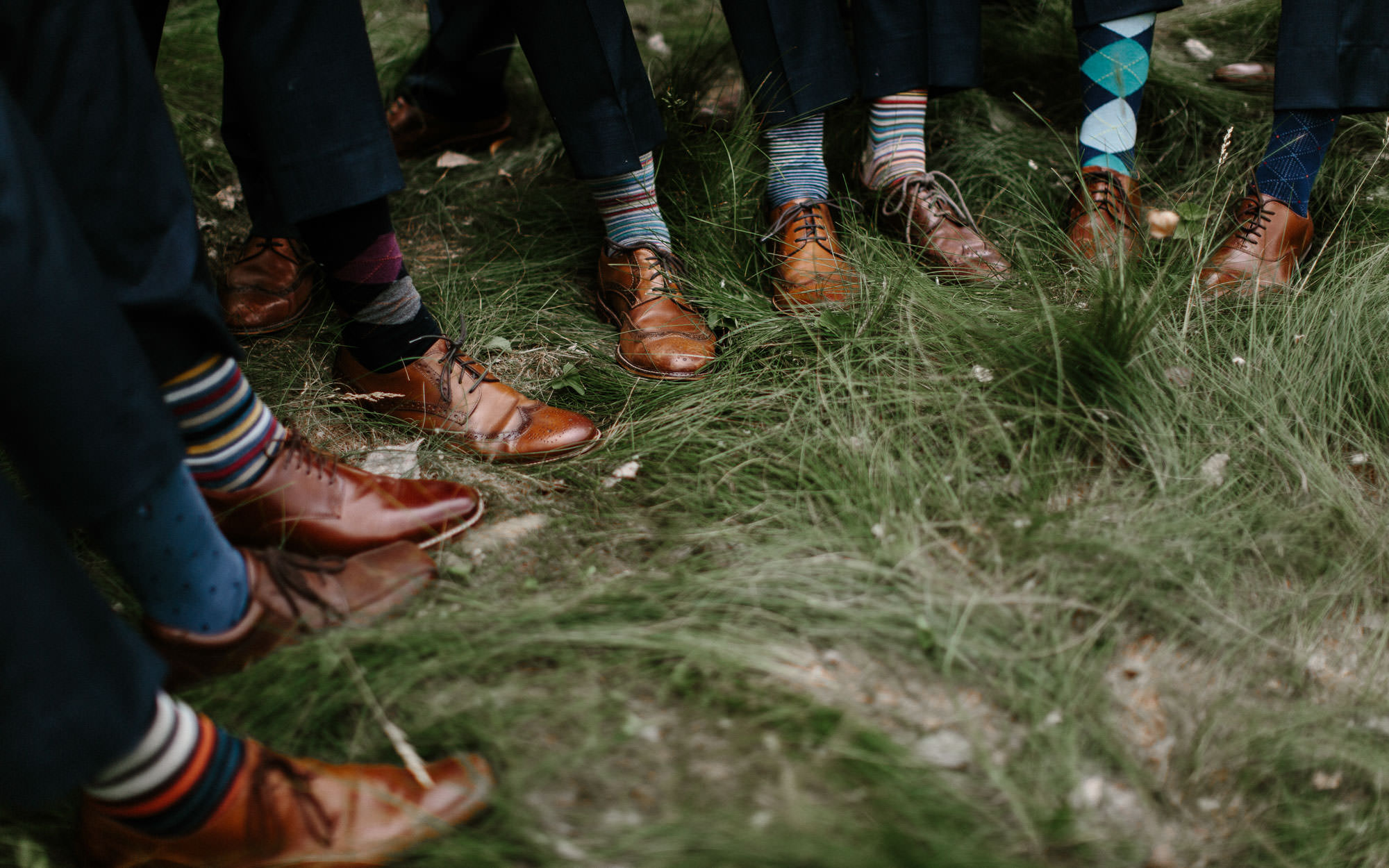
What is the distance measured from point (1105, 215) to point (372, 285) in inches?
54.1

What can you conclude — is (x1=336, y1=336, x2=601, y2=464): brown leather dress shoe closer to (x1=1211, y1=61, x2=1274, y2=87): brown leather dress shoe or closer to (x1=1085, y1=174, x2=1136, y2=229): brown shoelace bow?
(x1=1085, y1=174, x2=1136, y2=229): brown shoelace bow

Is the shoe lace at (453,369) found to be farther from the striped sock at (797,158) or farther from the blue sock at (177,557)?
the striped sock at (797,158)

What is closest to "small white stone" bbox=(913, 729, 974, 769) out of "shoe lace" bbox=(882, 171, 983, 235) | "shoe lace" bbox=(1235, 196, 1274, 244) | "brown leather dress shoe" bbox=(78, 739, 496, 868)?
"brown leather dress shoe" bbox=(78, 739, 496, 868)

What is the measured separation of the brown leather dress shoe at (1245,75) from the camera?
2170 mm

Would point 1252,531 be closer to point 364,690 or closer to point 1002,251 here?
point 1002,251

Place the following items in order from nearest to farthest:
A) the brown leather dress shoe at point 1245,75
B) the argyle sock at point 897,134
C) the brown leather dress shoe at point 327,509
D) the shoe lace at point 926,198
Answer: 1. the brown leather dress shoe at point 327,509
2. the shoe lace at point 926,198
3. the argyle sock at point 897,134
4. the brown leather dress shoe at point 1245,75

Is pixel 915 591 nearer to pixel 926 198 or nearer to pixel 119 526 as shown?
pixel 119 526

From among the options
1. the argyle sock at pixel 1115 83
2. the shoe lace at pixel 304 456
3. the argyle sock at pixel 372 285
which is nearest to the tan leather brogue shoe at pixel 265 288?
A: the argyle sock at pixel 372 285

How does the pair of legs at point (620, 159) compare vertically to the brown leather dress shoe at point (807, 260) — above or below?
above

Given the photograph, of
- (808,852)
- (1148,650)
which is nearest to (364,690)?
(808,852)

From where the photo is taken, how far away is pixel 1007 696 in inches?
34.0

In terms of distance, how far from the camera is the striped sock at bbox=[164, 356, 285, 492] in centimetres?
92

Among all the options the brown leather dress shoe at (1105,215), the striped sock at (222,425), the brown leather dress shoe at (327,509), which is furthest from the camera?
the brown leather dress shoe at (1105,215)

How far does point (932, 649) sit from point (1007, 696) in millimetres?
87
